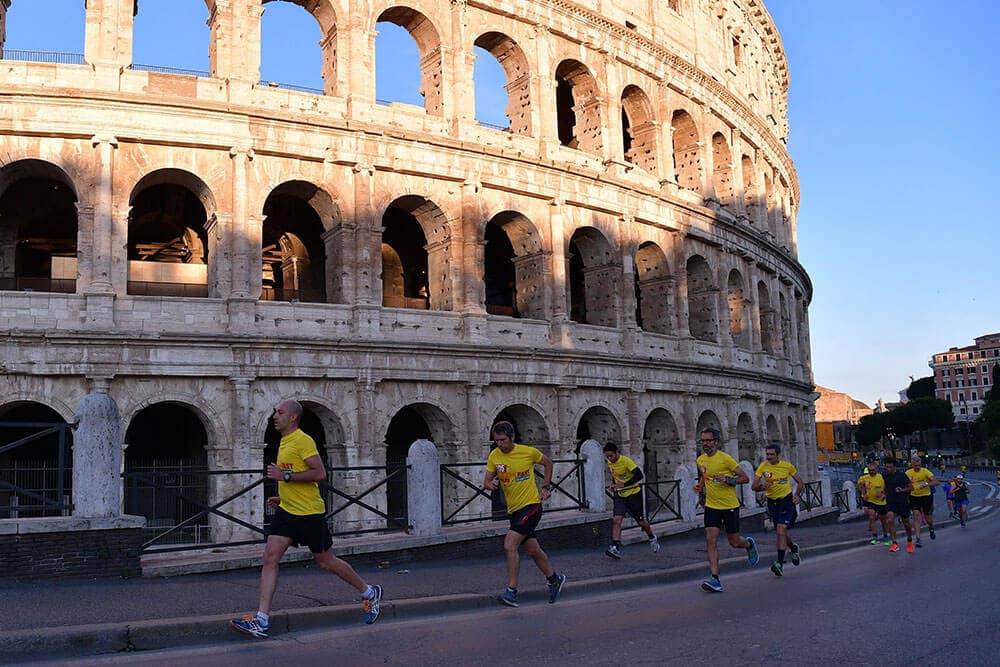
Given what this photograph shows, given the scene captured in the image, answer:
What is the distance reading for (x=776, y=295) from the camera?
117 feet

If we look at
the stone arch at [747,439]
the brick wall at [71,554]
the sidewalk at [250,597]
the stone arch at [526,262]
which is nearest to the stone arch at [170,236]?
the stone arch at [526,262]

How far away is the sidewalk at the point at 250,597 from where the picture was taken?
7223mm

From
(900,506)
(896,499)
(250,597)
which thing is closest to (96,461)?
(250,597)

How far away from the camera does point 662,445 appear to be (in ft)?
89.9

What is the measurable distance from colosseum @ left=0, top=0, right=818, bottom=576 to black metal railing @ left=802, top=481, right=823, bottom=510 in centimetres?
283

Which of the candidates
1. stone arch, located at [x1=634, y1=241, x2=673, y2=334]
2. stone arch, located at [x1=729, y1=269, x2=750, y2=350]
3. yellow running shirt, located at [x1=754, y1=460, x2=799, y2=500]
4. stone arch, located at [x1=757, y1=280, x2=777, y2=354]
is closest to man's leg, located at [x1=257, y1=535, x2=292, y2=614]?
yellow running shirt, located at [x1=754, y1=460, x2=799, y2=500]

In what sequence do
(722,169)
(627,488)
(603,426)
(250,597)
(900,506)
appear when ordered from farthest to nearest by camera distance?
(722,169) < (603,426) < (900,506) < (627,488) < (250,597)

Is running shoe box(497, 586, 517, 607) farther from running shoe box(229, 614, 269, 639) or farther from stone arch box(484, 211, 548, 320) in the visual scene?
stone arch box(484, 211, 548, 320)

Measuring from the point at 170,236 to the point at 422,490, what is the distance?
A: 14274 mm

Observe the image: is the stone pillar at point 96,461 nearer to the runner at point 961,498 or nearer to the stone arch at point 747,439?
the runner at point 961,498

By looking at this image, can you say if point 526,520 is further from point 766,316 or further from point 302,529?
point 766,316

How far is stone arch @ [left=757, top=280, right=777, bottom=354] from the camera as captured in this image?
115 feet

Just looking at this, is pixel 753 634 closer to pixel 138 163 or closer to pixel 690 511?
pixel 690 511

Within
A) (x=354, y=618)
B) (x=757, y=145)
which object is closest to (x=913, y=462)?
(x=354, y=618)
